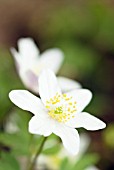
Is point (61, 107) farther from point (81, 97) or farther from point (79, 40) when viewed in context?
point (79, 40)

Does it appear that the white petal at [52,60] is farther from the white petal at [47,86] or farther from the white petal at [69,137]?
the white petal at [69,137]

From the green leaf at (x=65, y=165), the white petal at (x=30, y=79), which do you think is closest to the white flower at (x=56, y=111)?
the white petal at (x=30, y=79)

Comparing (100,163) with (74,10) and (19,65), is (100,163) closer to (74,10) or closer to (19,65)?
(19,65)

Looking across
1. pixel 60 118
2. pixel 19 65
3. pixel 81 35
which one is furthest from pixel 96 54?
pixel 60 118

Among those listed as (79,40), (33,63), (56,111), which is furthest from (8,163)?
(79,40)

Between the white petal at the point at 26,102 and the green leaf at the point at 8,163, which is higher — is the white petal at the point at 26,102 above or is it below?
above
